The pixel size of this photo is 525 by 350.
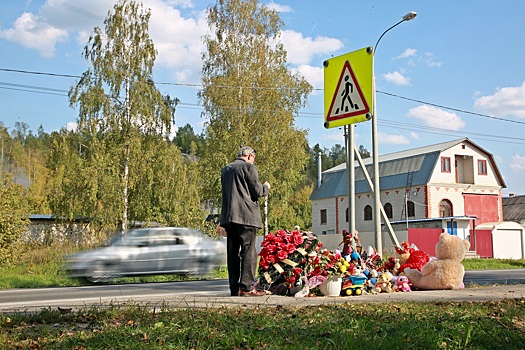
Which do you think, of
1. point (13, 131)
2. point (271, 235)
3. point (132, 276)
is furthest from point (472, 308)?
point (13, 131)

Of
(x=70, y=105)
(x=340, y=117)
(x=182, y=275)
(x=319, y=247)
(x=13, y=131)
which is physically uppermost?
(x=13, y=131)

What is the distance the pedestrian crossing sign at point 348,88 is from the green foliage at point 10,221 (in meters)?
17.9

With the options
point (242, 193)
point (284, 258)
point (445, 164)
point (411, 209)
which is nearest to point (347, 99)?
point (242, 193)

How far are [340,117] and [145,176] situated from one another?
2660 cm

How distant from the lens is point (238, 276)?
7809 mm

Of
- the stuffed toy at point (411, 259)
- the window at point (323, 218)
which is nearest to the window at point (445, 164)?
the window at point (323, 218)

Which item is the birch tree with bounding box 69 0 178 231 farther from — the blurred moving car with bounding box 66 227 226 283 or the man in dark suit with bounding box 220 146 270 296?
the man in dark suit with bounding box 220 146 270 296

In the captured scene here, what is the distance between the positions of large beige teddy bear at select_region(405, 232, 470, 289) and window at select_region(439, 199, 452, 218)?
46.5 m

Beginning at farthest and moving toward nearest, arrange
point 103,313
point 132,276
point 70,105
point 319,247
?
point 70,105
point 132,276
point 319,247
point 103,313

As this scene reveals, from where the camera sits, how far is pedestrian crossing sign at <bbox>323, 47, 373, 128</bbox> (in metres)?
9.12

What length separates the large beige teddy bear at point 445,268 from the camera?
345 inches

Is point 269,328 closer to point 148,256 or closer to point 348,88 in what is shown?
point 348,88

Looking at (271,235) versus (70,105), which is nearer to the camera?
(271,235)

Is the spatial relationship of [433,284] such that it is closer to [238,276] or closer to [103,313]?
[238,276]
